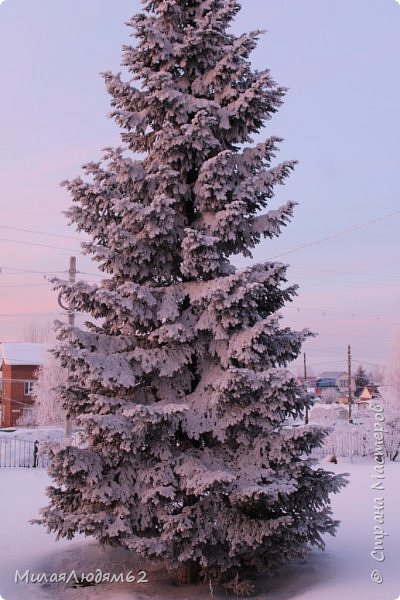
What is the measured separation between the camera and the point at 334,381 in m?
108

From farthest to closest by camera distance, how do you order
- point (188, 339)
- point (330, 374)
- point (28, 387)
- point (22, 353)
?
point (330, 374), point (22, 353), point (28, 387), point (188, 339)

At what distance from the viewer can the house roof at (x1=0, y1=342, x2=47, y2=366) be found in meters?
48.1

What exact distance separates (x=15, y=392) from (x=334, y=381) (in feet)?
235

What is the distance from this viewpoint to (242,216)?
7.59m

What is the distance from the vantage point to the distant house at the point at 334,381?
9684 cm

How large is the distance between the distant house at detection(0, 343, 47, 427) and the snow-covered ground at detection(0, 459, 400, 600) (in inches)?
1467

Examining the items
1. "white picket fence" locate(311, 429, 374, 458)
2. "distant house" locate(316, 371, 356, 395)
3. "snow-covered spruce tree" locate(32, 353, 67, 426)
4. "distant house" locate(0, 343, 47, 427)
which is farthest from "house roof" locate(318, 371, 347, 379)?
"white picket fence" locate(311, 429, 374, 458)

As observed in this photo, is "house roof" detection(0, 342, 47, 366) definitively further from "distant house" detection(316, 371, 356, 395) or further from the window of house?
"distant house" detection(316, 371, 356, 395)

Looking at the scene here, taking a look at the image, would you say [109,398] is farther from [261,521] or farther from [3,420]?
[3,420]

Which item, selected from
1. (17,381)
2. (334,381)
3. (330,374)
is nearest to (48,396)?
(17,381)

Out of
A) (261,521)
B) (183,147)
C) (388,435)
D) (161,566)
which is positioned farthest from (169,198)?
(388,435)

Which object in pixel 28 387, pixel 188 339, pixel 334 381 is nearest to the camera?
pixel 188 339

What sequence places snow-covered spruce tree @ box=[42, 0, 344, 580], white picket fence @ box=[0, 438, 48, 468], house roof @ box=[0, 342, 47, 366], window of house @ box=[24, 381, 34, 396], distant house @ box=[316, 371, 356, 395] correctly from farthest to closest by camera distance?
distant house @ box=[316, 371, 356, 395], house roof @ box=[0, 342, 47, 366], window of house @ box=[24, 381, 34, 396], white picket fence @ box=[0, 438, 48, 468], snow-covered spruce tree @ box=[42, 0, 344, 580]

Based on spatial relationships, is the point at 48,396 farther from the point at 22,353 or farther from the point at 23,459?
the point at 23,459
